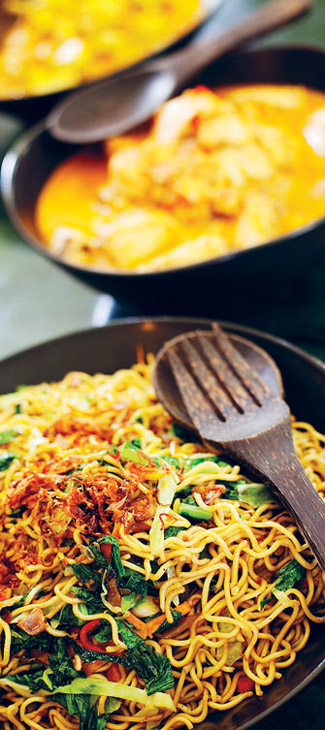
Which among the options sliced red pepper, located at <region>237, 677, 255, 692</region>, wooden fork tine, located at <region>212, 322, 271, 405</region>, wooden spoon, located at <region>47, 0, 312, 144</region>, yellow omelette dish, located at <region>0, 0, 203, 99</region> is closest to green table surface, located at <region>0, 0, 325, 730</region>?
wooden fork tine, located at <region>212, 322, 271, 405</region>

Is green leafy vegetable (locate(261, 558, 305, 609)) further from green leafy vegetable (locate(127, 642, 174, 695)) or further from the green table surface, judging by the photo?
the green table surface

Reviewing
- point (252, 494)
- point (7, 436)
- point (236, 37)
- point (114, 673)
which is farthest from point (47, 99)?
point (114, 673)

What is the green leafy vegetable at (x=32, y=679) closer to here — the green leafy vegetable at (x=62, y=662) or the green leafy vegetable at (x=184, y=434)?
the green leafy vegetable at (x=62, y=662)

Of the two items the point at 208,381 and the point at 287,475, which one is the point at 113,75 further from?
the point at 287,475

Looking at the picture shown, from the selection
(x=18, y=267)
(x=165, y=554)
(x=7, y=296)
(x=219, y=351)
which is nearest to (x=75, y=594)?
(x=165, y=554)

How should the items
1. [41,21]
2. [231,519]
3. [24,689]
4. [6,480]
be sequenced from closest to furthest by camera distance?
[24,689] → [231,519] → [6,480] → [41,21]

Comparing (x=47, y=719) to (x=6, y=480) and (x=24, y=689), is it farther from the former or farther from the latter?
(x=6, y=480)
